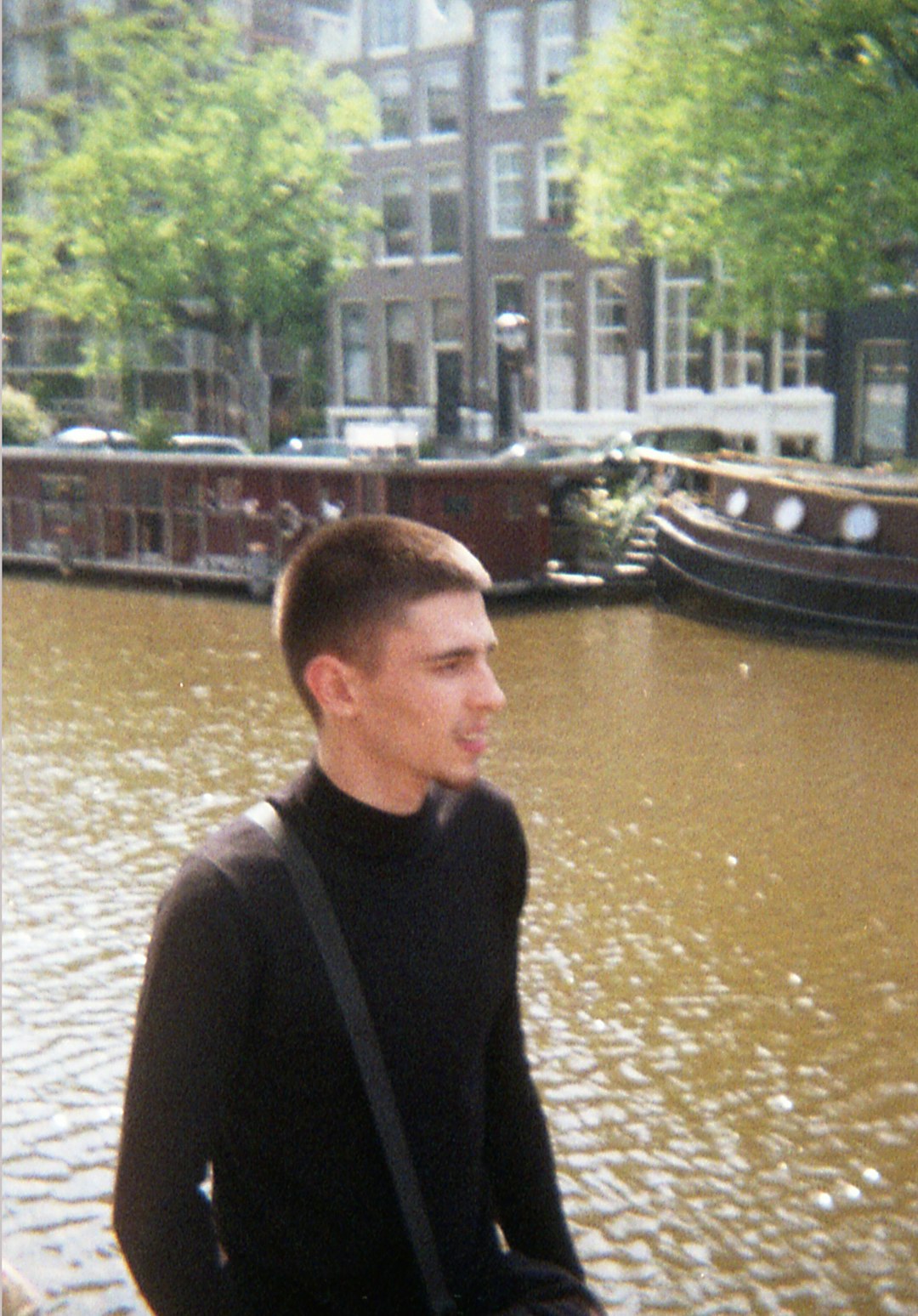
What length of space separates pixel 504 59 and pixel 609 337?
19.5ft

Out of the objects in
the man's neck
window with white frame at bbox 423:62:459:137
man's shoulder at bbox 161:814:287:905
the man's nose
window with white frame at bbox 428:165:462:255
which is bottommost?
man's shoulder at bbox 161:814:287:905

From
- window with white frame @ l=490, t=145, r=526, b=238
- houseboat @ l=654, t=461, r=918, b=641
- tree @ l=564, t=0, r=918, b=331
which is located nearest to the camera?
houseboat @ l=654, t=461, r=918, b=641

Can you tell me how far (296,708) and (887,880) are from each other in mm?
5378

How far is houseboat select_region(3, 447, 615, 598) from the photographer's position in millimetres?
19594

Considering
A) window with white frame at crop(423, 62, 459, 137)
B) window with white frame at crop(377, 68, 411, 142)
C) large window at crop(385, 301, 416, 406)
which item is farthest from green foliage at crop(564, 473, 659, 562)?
window with white frame at crop(377, 68, 411, 142)

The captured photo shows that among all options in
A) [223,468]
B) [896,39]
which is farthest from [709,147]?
[223,468]

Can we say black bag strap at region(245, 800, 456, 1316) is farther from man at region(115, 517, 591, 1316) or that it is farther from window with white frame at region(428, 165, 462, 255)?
window with white frame at region(428, 165, 462, 255)

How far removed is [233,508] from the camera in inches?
830

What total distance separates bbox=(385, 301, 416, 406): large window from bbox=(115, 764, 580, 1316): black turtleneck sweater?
120 feet

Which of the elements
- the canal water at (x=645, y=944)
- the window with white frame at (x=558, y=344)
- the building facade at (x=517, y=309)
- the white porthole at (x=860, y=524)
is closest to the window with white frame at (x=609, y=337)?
the building facade at (x=517, y=309)

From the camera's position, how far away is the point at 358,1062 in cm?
203

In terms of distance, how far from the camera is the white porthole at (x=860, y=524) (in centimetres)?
1645

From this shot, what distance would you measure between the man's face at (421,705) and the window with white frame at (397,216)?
36519mm

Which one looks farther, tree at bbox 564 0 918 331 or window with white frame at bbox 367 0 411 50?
window with white frame at bbox 367 0 411 50
